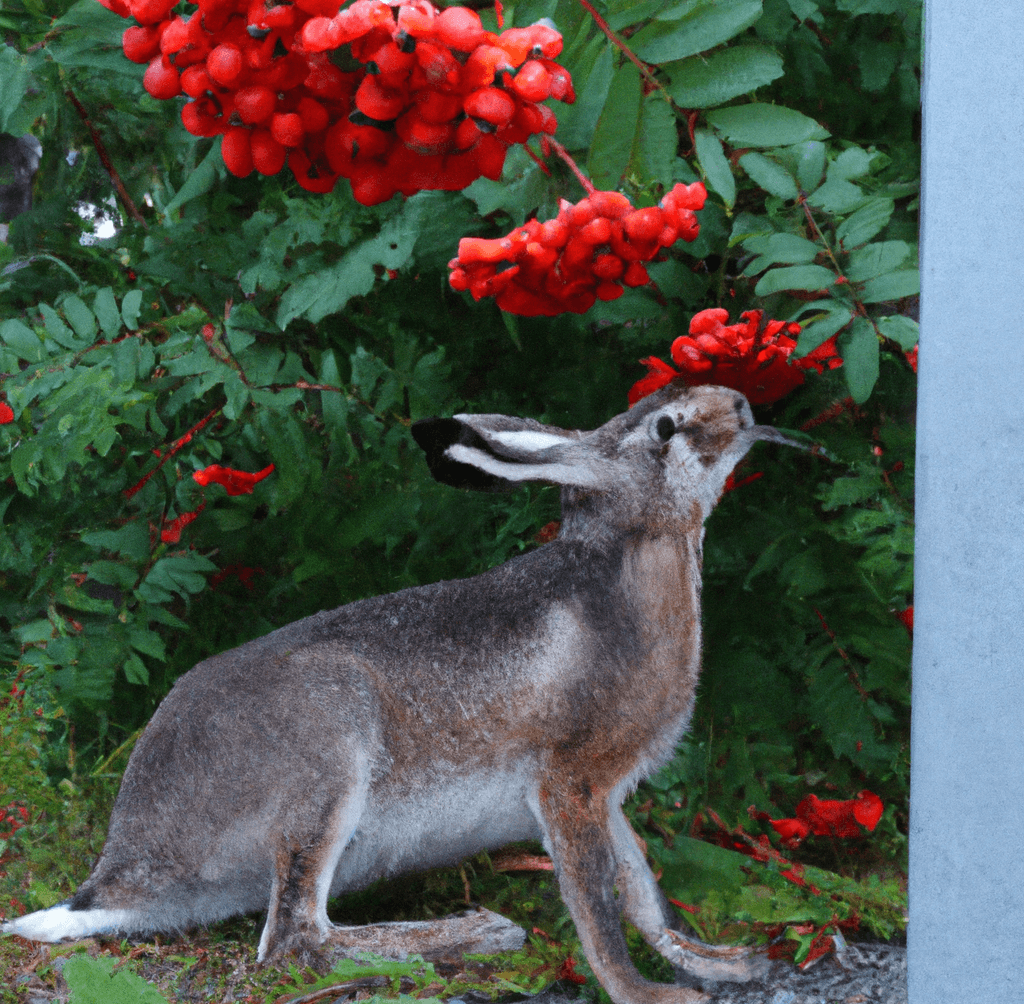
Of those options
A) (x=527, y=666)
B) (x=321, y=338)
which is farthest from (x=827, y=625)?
(x=321, y=338)

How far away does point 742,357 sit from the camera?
1476 mm

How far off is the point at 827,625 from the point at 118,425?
1113 mm

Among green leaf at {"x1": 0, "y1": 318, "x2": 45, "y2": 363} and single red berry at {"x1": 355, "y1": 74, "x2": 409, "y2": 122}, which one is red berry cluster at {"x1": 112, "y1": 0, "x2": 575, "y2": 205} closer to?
single red berry at {"x1": 355, "y1": 74, "x2": 409, "y2": 122}

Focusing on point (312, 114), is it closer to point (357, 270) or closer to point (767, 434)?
point (357, 270)

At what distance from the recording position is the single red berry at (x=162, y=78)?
1.26m

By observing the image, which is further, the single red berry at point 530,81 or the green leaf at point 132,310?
the green leaf at point 132,310

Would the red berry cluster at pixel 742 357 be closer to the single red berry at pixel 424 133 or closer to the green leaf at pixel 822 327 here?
the green leaf at pixel 822 327

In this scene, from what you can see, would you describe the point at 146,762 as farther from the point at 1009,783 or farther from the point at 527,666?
the point at 1009,783

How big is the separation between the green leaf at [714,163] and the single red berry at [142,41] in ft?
2.42

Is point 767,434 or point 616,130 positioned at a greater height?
point 616,130

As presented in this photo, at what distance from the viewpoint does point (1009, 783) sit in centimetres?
158

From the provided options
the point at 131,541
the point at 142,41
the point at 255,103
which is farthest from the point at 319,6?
the point at 131,541

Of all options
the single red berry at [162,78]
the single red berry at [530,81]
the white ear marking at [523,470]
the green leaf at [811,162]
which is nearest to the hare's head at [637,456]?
the white ear marking at [523,470]

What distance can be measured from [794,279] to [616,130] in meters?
0.33
